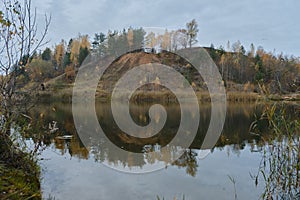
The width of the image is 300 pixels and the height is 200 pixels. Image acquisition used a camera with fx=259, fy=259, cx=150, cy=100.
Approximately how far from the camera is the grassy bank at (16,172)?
121 inches

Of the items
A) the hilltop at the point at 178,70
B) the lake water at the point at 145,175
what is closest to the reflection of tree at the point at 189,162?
the lake water at the point at 145,175

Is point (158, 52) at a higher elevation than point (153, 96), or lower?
higher

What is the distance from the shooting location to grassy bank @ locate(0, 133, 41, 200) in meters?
3.07

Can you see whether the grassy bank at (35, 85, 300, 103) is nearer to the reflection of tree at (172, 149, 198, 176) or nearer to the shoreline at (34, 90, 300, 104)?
the shoreline at (34, 90, 300, 104)

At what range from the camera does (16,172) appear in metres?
3.49

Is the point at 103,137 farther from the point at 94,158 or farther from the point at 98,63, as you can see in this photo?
the point at 98,63

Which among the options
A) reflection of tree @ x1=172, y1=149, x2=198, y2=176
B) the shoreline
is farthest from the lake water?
the shoreline

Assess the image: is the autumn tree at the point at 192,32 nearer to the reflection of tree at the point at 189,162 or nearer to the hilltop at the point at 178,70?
the hilltop at the point at 178,70

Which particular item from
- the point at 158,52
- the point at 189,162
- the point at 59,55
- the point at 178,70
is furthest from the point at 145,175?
the point at 59,55

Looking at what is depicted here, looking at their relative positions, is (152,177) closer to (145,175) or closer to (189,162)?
(145,175)

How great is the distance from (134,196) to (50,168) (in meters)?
2.47

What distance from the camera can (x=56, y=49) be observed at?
64812mm

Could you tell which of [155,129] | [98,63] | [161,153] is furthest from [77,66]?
[161,153]

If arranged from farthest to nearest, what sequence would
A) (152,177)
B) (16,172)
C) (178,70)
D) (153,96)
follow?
(178,70)
(153,96)
(152,177)
(16,172)
